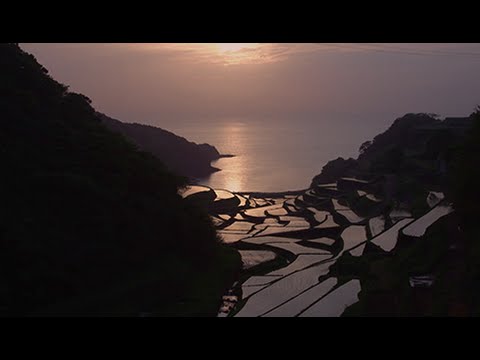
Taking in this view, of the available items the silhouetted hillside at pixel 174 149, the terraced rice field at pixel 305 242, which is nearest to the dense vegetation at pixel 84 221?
the terraced rice field at pixel 305 242

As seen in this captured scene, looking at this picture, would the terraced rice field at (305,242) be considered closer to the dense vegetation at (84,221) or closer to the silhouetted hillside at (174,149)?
the dense vegetation at (84,221)

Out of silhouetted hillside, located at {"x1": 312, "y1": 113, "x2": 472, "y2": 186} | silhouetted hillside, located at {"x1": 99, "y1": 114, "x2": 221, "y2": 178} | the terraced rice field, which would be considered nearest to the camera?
the terraced rice field

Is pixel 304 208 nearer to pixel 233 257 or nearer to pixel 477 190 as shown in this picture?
pixel 233 257

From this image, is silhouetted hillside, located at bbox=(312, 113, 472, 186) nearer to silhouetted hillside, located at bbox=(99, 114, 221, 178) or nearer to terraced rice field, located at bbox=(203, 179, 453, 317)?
terraced rice field, located at bbox=(203, 179, 453, 317)

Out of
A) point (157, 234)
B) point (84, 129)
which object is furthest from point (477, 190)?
point (84, 129)

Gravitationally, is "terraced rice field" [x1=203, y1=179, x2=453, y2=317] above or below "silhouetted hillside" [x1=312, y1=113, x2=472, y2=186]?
below

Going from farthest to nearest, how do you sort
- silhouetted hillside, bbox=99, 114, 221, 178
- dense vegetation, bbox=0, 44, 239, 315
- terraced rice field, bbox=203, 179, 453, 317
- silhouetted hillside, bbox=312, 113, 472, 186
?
1. silhouetted hillside, bbox=99, 114, 221, 178
2. silhouetted hillside, bbox=312, 113, 472, 186
3. terraced rice field, bbox=203, 179, 453, 317
4. dense vegetation, bbox=0, 44, 239, 315

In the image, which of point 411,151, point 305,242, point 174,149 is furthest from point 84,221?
point 174,149

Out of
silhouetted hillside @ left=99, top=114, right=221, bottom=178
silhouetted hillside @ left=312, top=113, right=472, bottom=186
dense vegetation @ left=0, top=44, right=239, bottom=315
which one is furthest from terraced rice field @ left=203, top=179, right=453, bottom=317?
silhouetted hillside @ left=99, top=114, right=221, bottom=178

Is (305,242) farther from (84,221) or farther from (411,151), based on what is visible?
(411,151)
